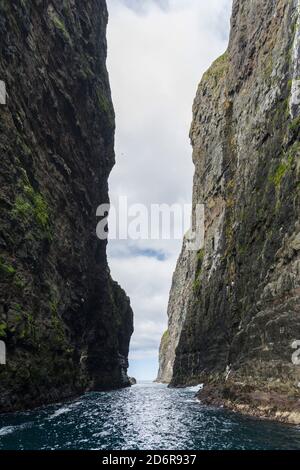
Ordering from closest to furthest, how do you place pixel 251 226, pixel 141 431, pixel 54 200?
pixel 141 431
pixel 251 226
pixel 54 200

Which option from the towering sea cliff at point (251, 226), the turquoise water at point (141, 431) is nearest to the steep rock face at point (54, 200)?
the turquoise water at point (141, 431)

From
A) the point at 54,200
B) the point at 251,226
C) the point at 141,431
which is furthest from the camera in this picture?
the point at 54,200

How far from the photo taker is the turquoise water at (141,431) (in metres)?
23.5

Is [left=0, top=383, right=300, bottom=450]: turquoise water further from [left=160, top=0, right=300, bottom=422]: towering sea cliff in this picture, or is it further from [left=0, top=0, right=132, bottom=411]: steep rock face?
[left=0, top=0, right=132, bottom=411]: steep rock face

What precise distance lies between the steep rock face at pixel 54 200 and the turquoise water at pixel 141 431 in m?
5.99

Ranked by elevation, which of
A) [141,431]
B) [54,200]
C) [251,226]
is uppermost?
[54,200]

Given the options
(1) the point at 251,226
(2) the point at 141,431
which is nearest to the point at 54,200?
(1) the point at 251,226

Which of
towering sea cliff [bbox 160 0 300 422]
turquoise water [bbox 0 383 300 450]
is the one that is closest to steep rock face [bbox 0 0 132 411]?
turquoise water [bbox 0 383 300 450]

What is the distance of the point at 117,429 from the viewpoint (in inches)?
1171

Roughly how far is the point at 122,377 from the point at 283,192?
71.0 m

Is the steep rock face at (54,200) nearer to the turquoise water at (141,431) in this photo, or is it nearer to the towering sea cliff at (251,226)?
the turquoise water at (141,431)

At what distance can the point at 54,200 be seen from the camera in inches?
2301

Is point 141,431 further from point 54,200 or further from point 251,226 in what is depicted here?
point 54,200

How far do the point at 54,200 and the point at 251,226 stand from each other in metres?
27.7
